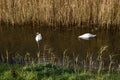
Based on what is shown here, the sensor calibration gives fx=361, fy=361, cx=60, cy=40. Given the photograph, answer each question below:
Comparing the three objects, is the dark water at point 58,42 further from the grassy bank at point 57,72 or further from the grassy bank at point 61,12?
the grassy bank at point 57,72

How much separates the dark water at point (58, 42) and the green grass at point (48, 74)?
5.81ft

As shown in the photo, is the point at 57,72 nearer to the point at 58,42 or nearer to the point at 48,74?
the point at 48,74

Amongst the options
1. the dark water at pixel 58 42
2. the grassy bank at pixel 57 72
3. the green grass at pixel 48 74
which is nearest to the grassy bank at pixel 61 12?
the dark water at pixel 58 42

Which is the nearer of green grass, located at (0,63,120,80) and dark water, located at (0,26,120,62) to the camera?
green grass, located at (0,63,120,80)

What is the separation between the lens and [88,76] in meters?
6.70

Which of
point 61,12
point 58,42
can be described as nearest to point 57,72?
point 58,42

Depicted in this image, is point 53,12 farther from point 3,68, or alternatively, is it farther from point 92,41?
point 3,68

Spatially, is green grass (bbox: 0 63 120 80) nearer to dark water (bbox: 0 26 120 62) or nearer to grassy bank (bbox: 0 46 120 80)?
grassy bank (bbox: 0 46 120 80)

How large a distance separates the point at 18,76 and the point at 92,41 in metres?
4.14

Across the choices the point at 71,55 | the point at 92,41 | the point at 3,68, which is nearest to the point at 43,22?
the point at 92,41

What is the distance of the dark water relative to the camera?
9.36 metres

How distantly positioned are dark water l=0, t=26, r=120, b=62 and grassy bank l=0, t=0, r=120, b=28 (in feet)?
0.97

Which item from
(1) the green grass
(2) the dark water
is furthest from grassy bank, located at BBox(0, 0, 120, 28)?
(1) the green grass

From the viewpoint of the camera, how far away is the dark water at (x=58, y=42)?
368 inches
